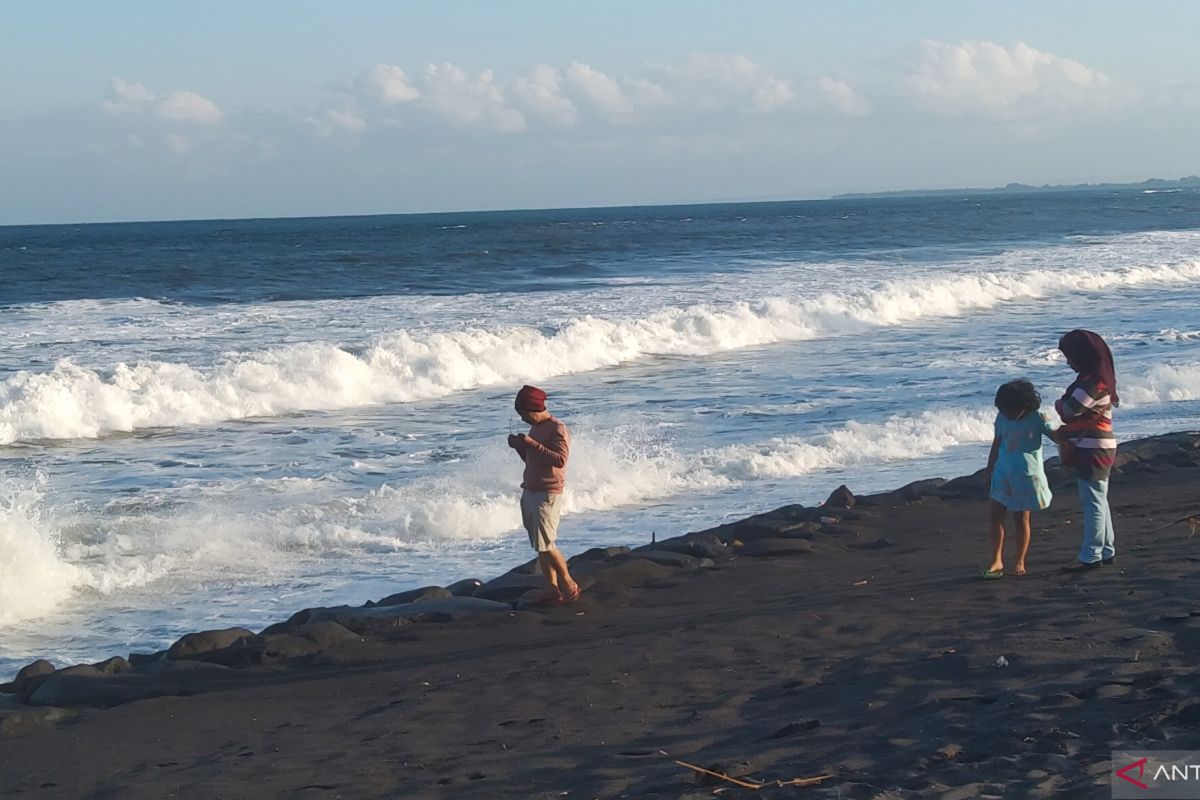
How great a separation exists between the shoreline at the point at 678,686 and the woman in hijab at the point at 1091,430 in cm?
25

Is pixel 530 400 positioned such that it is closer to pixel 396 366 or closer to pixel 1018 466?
pixel 1018 466

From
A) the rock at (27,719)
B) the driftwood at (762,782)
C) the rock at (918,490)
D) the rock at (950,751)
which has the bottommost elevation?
the rock at (27,719)

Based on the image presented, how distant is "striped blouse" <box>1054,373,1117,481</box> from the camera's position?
6.90 metres

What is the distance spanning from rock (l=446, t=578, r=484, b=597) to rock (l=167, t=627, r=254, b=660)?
1434 mm

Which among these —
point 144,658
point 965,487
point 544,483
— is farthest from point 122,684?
point 965,487

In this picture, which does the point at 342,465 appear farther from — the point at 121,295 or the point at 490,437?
the point at 121,295

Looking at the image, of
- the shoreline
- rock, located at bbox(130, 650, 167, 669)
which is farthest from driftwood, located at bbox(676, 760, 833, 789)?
rock, located at bbox(130, 650, 167, 669)

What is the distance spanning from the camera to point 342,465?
42.4 feet

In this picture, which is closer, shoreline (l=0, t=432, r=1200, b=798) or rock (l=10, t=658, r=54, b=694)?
shoreline (l=0, t=432, r=1200, b=798)

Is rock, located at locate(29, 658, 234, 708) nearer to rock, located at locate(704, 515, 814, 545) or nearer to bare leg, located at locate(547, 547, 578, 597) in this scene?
bare leg, located at locate(547, 547, 578, 597)

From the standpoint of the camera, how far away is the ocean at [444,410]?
9.30 metres

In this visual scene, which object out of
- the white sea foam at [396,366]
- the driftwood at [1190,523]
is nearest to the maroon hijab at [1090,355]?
the driftwood at [1190,523]

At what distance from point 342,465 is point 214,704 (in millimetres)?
6790

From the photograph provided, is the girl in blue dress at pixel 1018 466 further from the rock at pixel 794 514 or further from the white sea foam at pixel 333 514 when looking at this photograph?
the white sea foam at pixel 333 514
